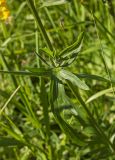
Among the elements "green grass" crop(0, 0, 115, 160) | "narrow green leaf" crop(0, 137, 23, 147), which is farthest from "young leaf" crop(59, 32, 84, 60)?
"narrow green leaf" crop(0, 137, 23, 147)

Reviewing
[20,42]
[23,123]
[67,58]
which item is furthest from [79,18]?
[67,58]

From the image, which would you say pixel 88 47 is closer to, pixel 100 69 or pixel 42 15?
pixel 100 69

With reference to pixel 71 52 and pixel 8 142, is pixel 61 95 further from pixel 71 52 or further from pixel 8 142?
pixel 8 142

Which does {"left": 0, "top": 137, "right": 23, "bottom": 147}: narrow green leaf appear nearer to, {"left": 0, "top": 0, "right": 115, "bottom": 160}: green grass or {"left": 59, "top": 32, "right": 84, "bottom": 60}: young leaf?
{"left": 0, "top": 0, "right": 115, "bottom": 160}: green grass

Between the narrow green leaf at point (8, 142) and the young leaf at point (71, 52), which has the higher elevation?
the young leaf at point (71, 52)

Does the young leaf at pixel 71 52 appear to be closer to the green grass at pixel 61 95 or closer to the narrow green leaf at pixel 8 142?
the green grass at pixel 61 95

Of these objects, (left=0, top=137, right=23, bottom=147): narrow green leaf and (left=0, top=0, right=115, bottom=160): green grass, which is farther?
(left=0, top=137, right=23, bottom=147): narrow green leaf

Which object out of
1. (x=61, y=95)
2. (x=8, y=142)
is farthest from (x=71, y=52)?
(x=8, y=142)

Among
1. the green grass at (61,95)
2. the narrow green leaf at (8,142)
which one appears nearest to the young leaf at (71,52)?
the green grass at (61,95)
